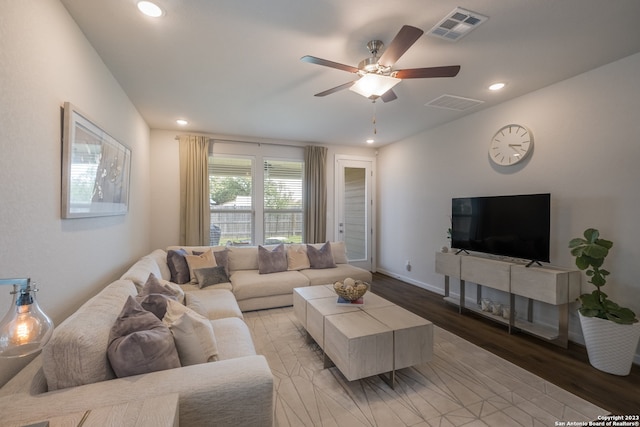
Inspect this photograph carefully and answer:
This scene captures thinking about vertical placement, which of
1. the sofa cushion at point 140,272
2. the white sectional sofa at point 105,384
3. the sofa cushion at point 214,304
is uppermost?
the sofa cushion at point 140,272

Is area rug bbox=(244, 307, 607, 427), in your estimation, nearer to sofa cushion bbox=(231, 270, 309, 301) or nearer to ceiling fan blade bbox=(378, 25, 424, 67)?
sofa cushion bbox=(231, 270, 309, 301)

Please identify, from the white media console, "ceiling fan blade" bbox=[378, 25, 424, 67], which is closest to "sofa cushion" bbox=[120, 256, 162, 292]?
"ceiling fan blade" bbox=[378, 25, 424, 67]

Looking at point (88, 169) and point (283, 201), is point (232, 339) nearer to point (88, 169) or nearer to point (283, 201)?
point (88, 169)

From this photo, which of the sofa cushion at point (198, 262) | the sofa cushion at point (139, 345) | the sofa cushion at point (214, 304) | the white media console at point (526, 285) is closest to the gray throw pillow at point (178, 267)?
the sofa cushion at point (198, 262)

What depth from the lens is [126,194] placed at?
2936 millimetres

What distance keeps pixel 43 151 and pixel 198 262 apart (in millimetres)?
2199

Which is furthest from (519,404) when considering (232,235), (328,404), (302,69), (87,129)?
(232,235)

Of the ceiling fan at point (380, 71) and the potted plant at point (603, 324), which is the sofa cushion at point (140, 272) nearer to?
the ceiling fan at point (380, 71)

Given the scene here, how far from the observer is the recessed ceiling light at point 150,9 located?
172cm

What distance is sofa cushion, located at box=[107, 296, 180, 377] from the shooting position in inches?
48.0

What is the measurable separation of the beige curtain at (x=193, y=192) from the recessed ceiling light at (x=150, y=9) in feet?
9.31

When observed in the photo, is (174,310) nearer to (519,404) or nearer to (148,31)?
(148,31)

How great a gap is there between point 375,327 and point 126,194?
290cm

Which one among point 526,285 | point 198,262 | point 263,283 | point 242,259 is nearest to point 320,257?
point 263,283
